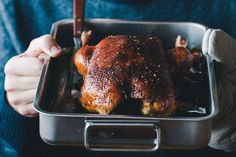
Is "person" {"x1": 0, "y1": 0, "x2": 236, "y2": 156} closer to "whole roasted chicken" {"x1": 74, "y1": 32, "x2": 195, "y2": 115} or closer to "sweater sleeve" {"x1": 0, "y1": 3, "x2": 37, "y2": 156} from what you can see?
"sweater sleeve" {"x1": 0, "y1": 3, "x2": 37, "y2": 156}

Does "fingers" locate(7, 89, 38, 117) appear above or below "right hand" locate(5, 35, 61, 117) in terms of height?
below

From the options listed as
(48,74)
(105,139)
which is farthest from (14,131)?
(105,139)

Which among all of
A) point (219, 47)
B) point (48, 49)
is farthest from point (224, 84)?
point (48, 49)

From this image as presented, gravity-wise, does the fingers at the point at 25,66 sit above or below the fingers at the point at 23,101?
above

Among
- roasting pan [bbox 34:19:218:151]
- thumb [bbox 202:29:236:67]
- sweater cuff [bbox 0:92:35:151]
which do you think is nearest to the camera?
roasting pan [bbox 34:19:218:151]

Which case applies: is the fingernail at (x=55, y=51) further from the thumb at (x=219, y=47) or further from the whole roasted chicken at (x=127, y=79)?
the thumb at (x=219, y=47)

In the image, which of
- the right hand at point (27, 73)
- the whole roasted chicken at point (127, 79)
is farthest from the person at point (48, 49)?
the whole roasted chicken at point (127, 79)

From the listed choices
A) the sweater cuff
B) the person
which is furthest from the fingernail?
the sweater cuff
